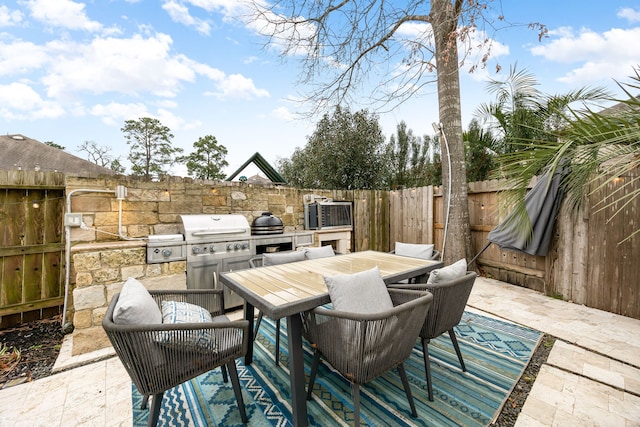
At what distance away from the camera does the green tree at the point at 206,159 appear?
12.1 metres

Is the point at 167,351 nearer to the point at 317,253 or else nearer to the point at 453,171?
the point at 317,253

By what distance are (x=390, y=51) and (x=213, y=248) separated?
3306 millimetres

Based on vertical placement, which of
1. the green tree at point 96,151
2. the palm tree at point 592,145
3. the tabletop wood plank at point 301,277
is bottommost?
the tabletop wood plank at point 301,277

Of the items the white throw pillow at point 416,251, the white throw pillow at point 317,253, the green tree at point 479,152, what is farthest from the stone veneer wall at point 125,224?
the green tree at point 479,152

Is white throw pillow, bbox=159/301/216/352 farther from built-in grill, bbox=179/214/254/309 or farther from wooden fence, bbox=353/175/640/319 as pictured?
wooden fence, bbox=353/175/640/319

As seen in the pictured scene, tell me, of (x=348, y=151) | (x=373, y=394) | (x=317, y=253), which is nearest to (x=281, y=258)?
(x=317, y=253)

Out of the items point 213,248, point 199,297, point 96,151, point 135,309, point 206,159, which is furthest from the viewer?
point 206,159

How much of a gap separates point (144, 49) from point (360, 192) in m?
4.62

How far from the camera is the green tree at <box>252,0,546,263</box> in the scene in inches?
107

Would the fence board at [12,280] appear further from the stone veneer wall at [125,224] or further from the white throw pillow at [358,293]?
the white throw pillow at [358,293]

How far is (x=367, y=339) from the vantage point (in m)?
1.28

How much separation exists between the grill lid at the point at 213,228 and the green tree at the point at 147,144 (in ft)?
32.0

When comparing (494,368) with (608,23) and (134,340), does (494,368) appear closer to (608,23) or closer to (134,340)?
(134,340)

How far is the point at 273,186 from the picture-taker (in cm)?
422
